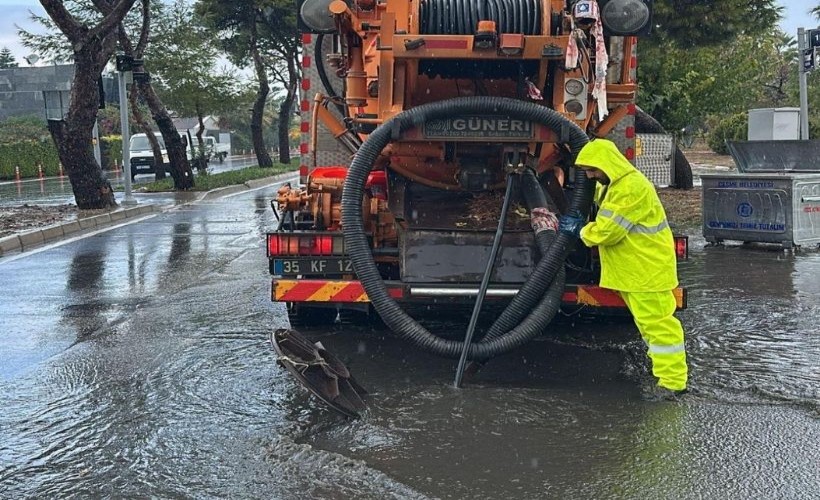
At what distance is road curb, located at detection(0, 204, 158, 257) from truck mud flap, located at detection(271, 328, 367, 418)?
8596mm

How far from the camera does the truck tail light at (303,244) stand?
632 centimetres

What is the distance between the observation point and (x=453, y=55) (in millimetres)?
5621

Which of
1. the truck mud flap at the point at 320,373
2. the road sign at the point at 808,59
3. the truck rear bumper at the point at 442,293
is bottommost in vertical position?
the truck mud flap at the point at 320,373

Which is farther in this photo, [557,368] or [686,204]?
[686,204]

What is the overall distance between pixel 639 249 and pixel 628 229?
16 cm

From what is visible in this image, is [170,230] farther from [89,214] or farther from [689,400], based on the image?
[689,400]

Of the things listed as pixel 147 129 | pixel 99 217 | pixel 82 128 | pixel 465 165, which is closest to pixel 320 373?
pixel 465 165

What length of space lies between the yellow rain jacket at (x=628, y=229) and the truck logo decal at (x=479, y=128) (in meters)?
0.43

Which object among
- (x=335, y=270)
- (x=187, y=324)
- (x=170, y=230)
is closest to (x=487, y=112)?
(x=335, y=270)

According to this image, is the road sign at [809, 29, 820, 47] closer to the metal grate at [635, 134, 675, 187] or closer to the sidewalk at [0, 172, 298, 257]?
the metal grate at [635, 134, 675, 187]

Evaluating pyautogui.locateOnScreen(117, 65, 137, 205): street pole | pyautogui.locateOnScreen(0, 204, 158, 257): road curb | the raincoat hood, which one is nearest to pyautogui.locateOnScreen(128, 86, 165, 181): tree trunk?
pyautogui.locateOnScreen(117, 65, 137, 205): street pole

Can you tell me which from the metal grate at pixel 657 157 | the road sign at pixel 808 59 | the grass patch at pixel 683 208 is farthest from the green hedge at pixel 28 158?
the road sign at pixel 808 59

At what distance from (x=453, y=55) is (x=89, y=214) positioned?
1302cm

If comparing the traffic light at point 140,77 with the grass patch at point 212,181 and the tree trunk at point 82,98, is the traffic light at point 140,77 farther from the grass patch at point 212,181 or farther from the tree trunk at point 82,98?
the grass patch at point 212,181
